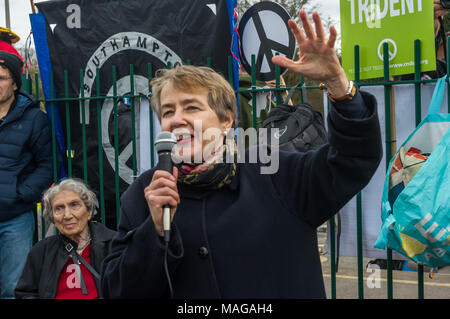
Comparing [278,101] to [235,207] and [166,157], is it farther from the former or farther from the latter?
[166,157]

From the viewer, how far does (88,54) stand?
4.43 m

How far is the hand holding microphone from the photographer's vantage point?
1616 millimetres

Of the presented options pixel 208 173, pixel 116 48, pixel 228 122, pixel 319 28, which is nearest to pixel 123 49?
Result: pixel 116 48

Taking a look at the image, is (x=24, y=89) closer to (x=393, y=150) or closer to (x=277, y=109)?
(x=277, y=109)

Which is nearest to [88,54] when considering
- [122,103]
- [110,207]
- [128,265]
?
[122,103]

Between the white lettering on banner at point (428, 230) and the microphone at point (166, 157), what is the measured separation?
145 centimetres

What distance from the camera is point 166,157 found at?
1678 mm

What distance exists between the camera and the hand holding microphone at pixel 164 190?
5.30 feet

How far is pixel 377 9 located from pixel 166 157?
79.5 inches

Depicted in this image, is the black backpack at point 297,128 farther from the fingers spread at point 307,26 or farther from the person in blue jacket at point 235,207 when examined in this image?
the fingers spread at point 307,26

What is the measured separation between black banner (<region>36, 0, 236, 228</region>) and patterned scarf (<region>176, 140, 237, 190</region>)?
7.26ft

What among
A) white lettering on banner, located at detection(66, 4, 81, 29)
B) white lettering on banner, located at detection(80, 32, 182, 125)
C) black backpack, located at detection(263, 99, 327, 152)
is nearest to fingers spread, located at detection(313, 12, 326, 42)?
black backpack, located at detection(263, 99, 327, 152)

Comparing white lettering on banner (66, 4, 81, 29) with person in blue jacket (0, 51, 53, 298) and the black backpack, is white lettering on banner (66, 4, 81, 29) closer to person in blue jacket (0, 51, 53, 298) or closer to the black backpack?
person in blue jacket (0, 51, 53, 298)

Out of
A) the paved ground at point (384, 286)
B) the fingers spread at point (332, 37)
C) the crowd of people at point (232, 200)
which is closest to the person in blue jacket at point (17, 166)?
the crowd of people at point (232, 200)
